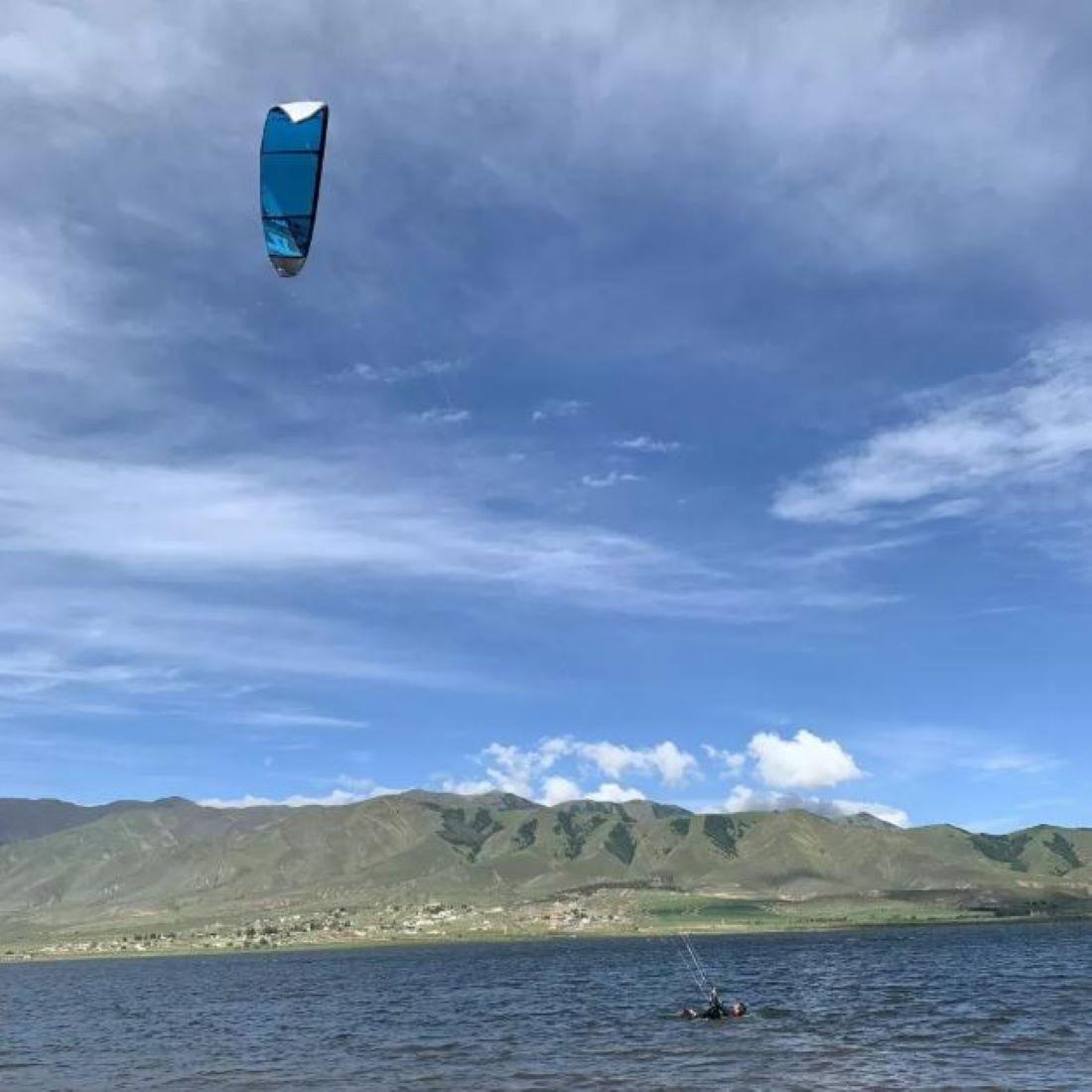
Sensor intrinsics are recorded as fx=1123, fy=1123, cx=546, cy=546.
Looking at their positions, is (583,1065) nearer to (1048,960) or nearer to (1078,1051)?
(1078,1051)

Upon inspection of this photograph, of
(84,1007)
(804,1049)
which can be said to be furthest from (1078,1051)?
(84,1007)

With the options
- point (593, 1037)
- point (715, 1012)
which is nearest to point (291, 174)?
point (593, 1037)

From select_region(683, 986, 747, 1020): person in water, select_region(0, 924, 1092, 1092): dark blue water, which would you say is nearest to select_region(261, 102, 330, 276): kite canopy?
select_region(0, 924, 1092, 1092): dark blue water

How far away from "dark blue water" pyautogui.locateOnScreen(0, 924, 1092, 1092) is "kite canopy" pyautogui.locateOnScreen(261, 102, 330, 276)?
41.9 meters

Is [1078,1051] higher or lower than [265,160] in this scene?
lower

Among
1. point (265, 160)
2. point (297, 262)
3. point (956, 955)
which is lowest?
point (956, 955)

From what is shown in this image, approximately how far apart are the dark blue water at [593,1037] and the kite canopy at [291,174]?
41945mm

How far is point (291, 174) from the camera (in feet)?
134

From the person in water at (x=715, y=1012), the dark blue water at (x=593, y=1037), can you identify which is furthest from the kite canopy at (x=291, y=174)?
the person in water at (x=715, y=1012)

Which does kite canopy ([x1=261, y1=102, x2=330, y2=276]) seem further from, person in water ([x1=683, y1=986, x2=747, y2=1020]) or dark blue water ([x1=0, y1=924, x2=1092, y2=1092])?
person in water ([x1=683, y1=986, x2=747, y2=1020])

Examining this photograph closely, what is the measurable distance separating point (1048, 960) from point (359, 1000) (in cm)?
10361

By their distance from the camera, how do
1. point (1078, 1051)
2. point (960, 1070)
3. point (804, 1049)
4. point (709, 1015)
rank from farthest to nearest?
1. point (709, 1015)
2. point (804, 1049)
3. point (1078, 1051)
4. point (960, 1070)

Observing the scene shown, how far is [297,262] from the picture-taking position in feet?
137

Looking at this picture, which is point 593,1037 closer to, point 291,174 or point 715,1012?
point 715,1012
